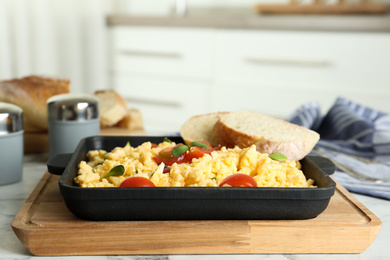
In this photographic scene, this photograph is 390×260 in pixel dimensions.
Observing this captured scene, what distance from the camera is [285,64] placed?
3336mm

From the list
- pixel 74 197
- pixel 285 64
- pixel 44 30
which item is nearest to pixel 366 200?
pixel 74 197

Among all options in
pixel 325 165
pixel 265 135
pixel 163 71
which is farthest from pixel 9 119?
pixel 163 71

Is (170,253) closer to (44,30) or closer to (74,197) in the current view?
(74,197)

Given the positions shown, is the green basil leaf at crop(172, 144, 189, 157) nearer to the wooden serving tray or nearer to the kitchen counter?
the wooden serving tray

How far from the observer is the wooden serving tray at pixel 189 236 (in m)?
0.85

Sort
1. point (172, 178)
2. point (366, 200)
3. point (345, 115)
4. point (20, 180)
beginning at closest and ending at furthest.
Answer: point (172, 178), point (366, 200), point (20, 180), point (345, 115)

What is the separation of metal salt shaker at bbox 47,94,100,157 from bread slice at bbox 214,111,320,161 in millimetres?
366

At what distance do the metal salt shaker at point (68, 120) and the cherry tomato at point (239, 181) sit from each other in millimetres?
619

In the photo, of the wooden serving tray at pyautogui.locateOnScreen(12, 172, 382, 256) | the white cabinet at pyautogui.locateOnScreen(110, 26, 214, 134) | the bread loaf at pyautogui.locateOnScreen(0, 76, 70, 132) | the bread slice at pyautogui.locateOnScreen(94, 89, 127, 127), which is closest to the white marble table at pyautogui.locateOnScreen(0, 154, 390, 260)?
the wooden serving tray at pyautogui.locateOnScreen(12, 172, 382, 256)

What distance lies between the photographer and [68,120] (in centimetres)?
141

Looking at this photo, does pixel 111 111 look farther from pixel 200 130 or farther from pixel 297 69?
pixel 297 69

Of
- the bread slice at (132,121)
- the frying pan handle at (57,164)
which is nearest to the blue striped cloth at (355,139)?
the bread slice at (132,121)

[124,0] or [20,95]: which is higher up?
[124,0]

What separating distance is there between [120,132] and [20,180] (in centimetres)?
48
